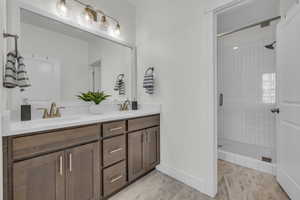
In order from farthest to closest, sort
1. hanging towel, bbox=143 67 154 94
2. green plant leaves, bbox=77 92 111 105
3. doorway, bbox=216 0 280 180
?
doorway, bbox=216 0 280 180 < hanging towel, bbox=143 67 154 94 < green plant leaves, bbox=77 92 111 105

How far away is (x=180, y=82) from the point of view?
2.04 metres

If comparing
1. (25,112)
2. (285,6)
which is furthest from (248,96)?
(25,112)

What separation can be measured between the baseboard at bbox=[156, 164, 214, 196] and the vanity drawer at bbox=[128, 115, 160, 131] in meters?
0.66

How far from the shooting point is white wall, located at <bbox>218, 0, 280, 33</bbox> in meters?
2.47

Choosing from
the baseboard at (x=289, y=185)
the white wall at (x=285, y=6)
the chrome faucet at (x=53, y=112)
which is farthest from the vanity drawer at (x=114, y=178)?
the white wall at (x=285, y=6)

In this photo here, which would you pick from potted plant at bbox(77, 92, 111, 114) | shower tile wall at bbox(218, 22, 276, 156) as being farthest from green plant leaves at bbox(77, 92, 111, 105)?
shower tile wall at bbox(218, 22, 276, 156)

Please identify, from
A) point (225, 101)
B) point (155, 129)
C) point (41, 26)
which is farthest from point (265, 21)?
point (41, 26)

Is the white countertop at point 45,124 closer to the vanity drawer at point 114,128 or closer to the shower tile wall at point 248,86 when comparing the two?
the vanity drawer at point 114,128

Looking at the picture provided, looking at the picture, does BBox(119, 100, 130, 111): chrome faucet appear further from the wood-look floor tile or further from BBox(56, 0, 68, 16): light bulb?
BBox(56, 0, 68, 16): light bulb

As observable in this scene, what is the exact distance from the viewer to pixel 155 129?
224 centimetres

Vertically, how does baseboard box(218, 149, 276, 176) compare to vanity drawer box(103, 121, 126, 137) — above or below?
below

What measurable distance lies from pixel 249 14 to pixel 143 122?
273 centimetres

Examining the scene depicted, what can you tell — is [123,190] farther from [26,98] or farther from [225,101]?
[225,101]

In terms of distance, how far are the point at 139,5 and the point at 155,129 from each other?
2.04m
